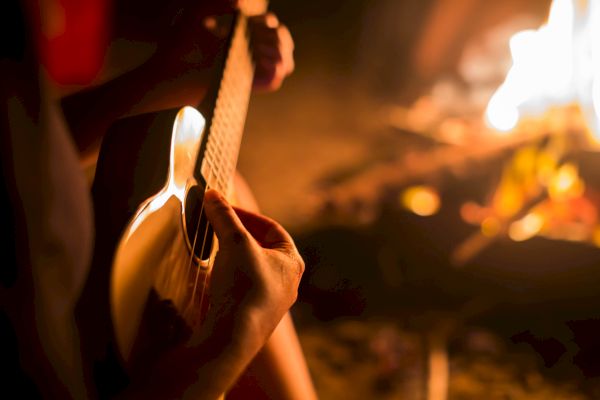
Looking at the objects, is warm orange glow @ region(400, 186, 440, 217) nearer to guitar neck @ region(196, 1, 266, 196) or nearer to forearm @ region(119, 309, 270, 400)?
guitar neck @ region(196, 1, 266, 196)

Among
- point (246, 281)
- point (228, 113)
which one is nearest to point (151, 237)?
point (246, 281)

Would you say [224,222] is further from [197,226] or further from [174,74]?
[174,74]

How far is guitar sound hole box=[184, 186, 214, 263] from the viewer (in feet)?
2.43

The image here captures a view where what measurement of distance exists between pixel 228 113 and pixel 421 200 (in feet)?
4.00

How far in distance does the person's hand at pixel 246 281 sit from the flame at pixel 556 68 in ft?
6.17

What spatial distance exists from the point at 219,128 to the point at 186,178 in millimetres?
185

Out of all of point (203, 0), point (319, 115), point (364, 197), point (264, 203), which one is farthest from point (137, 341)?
point (319, 115)

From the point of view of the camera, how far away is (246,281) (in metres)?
0.64

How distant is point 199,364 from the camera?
60cm

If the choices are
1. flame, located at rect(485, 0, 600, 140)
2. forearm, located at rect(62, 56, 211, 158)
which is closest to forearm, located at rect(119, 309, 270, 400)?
forearm, located at rect(62, 56, 211, 158)

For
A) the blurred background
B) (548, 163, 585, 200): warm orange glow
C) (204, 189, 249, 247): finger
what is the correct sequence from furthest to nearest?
(548, 163, 585, 200): warm orange glow → the blurred background → (204, 189, 249, 247): finger

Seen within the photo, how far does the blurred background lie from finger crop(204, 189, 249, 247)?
0.88 meters

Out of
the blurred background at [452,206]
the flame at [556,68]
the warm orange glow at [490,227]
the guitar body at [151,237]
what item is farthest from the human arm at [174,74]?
the flame at [556,68]

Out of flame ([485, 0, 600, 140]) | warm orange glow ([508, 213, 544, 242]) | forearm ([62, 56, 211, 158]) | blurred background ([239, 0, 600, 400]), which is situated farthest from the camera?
flame ([485, 0, 600, 140])
